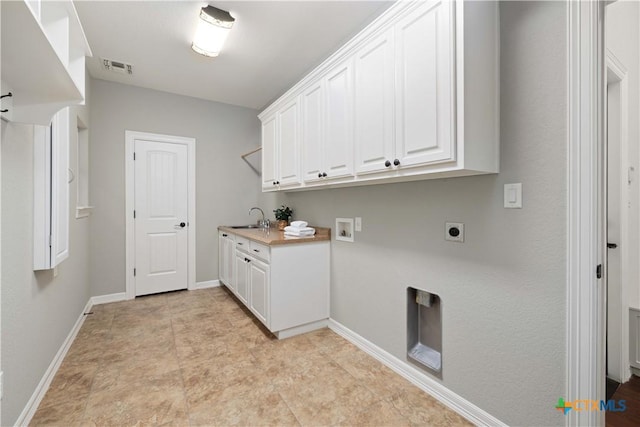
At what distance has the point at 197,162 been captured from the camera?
4.15 metres

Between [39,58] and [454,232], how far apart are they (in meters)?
2.07

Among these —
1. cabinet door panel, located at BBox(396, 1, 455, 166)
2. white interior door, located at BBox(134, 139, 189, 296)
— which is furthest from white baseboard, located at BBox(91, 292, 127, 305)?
cabinet door panel, located at BBox(396, 1, 455, 166)

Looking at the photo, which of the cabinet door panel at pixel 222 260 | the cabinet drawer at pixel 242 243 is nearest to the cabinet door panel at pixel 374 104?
the cabinet drawer at pixel 242 243

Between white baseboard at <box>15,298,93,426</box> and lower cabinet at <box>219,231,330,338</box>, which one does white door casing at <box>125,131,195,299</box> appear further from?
lower cabinet at <box>219,231,330,338</box>

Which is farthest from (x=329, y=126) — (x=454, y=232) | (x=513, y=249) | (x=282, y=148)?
(x=513, y=249)

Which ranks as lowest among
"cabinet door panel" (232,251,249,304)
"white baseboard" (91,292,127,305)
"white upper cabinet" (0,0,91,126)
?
"white baseboard" (91,292,127,305)

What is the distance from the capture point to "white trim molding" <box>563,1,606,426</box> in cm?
124

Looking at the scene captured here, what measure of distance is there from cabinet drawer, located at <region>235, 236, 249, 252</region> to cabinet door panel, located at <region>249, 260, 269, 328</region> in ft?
0.85

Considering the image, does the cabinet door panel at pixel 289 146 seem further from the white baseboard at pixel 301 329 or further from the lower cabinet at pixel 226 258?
the white baseboard at pixel 301 329

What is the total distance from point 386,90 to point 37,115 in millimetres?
1854

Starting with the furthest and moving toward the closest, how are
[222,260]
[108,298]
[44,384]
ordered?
[222,260] → [108,298] → [44,384]

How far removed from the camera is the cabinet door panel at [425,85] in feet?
4.55

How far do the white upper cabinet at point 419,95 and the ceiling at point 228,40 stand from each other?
1.87 ft

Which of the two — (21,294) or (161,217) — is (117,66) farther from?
(21,294)
